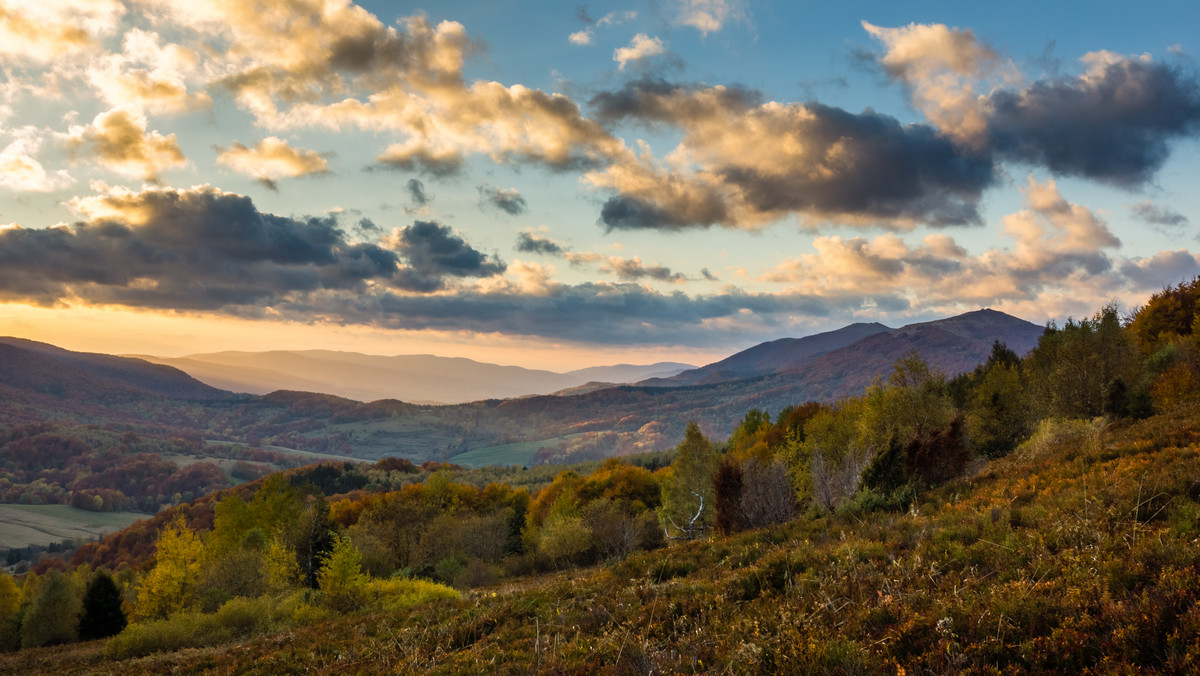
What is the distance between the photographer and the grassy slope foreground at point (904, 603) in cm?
599

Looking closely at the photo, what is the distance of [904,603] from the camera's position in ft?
26.2

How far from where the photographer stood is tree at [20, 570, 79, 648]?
169 feet

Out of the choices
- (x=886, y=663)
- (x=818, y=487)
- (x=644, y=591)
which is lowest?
(x=818, y=487)

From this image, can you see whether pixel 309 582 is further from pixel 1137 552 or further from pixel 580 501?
pixel 1137 552

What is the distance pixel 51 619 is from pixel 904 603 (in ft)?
257

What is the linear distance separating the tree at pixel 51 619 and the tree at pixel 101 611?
4.73m

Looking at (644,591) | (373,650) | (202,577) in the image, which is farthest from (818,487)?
(202,577)

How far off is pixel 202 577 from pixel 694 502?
167ft

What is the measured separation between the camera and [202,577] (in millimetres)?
52844

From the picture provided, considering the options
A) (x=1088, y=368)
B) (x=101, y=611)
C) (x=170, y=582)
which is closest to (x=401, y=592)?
(x=170, y=582)

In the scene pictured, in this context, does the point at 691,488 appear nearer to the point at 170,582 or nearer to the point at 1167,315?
the point at 170,582

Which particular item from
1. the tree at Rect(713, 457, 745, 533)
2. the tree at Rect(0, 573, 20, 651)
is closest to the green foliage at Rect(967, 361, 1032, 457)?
the tree at Rect(713, 457, 745, 533)

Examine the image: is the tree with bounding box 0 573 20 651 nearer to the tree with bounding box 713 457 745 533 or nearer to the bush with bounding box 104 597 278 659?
the bush with bounding box 104 597 278 659

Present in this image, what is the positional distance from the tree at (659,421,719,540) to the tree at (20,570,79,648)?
59758 mm
